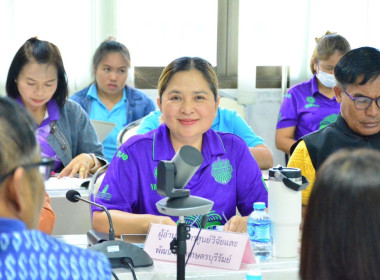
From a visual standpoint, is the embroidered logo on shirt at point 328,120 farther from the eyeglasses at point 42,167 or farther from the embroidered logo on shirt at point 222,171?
the eyeglasses at point 42,167

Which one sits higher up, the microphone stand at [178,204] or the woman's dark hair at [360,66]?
the woman's dark hair at [360,66]

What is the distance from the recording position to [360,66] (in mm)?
2326

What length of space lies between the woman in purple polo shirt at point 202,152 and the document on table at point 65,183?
47 centimetres

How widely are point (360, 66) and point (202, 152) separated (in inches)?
27.1

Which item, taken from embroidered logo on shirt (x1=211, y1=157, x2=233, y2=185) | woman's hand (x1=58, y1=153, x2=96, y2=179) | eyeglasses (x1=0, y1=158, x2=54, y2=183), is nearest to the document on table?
woman's hand (x1=58, y1=153, x2=96, y2=179)

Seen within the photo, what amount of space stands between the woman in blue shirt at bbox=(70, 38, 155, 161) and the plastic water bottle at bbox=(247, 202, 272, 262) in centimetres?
250

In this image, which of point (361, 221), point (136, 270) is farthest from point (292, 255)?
point (361, 221)

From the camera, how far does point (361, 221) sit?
941 mm

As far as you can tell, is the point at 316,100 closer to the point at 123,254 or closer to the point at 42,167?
the point at 123,254

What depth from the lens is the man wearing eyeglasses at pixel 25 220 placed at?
0.94 m

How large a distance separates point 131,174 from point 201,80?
0.41 meters

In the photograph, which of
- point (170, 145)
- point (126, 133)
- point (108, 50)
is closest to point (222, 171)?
point (170, 145)

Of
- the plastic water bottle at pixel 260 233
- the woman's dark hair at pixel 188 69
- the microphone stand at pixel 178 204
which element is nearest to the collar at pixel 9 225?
the microphone stand at pixel 178 204

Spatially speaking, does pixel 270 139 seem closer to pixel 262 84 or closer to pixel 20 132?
pixel 262 84
